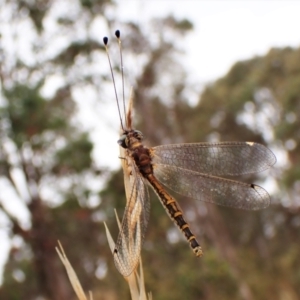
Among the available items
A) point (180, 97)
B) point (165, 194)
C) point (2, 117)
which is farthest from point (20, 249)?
point (180, 97)

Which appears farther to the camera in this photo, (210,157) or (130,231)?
(210,157)

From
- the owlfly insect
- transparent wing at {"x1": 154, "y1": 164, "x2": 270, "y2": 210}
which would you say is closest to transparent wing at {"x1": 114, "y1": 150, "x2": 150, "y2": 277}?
the owlfly insect

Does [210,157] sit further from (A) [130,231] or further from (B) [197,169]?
(A) [130,231]

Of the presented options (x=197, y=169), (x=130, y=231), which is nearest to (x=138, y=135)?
(x=197, y=169)

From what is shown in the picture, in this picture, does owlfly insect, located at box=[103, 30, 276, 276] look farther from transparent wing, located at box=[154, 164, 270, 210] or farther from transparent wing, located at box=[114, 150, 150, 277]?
transparent wing, located at box=[114, 150, 150, 277]

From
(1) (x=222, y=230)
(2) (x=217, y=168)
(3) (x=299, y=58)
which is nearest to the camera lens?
(2) (x=217, y=168)

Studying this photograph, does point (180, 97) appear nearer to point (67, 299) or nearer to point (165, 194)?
point (67, 299)
